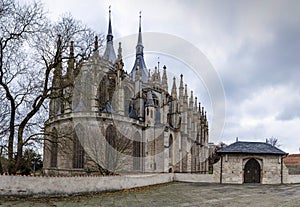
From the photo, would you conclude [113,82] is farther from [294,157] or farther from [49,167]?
[294,157]

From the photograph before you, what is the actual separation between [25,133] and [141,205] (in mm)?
8218

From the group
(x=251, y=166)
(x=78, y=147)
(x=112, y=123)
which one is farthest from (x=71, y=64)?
(x=251, y=166)

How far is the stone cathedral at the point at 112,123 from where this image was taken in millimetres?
22453

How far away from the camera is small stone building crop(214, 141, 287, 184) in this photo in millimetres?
22203

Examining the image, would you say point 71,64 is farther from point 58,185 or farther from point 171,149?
point 171,149

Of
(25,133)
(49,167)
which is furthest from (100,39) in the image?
(49,167)

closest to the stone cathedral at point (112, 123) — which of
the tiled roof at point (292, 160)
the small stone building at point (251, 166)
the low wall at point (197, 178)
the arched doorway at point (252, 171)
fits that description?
the low wall at point (197, 178)

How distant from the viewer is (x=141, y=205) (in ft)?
39.3

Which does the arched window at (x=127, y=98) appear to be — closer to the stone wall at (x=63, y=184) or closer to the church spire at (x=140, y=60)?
the church spire at (x=140, y=60)

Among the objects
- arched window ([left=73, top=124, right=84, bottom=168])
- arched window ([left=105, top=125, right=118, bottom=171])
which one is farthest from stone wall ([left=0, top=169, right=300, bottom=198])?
arched window ([left=73, top=124, right=84, bottom=168])

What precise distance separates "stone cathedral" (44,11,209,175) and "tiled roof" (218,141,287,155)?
8.51m

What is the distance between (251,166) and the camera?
22.5m

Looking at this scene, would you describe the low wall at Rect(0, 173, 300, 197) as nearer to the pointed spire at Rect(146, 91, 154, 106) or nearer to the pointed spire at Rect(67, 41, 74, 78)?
the pointed spire at Rect(67, 41, 74, 78)

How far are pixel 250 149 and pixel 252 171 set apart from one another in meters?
1.70
